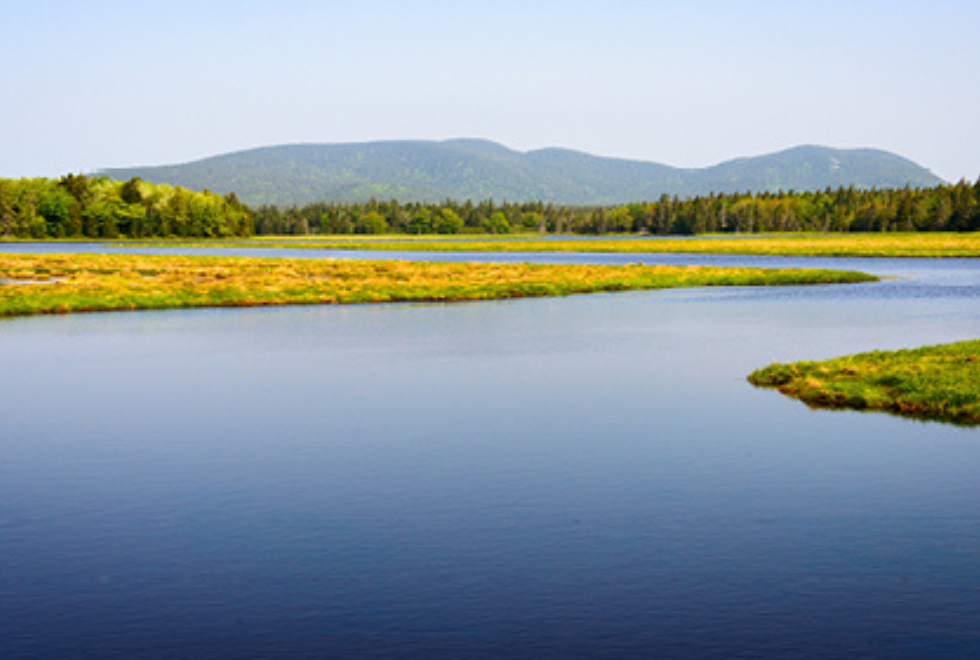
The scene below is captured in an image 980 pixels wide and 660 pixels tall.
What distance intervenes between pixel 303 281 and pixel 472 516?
2662 inches

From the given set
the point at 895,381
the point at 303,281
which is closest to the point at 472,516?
the point at 895,381

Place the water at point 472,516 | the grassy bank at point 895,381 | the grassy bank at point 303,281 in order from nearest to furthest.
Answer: the water at point 472,516 < the grassy bank at point 895,381 < the grassy bank at point 303,281

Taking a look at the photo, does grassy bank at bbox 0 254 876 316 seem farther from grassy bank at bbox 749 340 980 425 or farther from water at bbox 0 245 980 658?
grassy bank at bbox 749 340 980 425

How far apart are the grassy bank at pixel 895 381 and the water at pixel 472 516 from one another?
4.14 feet

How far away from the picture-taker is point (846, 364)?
3225cm

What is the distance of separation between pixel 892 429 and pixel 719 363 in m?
12.8

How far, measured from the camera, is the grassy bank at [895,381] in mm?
26578

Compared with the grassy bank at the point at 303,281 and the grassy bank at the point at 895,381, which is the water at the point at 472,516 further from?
the grassy bank at the point at 303,281

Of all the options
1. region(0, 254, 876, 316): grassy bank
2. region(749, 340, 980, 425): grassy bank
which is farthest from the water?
region(0, 254, 876, 316): grassy bank

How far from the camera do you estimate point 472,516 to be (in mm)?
17172

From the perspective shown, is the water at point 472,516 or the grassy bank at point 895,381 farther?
the grassy bank at point 895,381

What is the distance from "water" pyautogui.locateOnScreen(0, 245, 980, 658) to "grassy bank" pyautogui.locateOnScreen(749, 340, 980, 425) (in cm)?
126

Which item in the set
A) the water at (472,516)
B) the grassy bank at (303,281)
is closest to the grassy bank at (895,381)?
the water at (472,516)

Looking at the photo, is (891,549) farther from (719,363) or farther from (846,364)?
(719,363)
